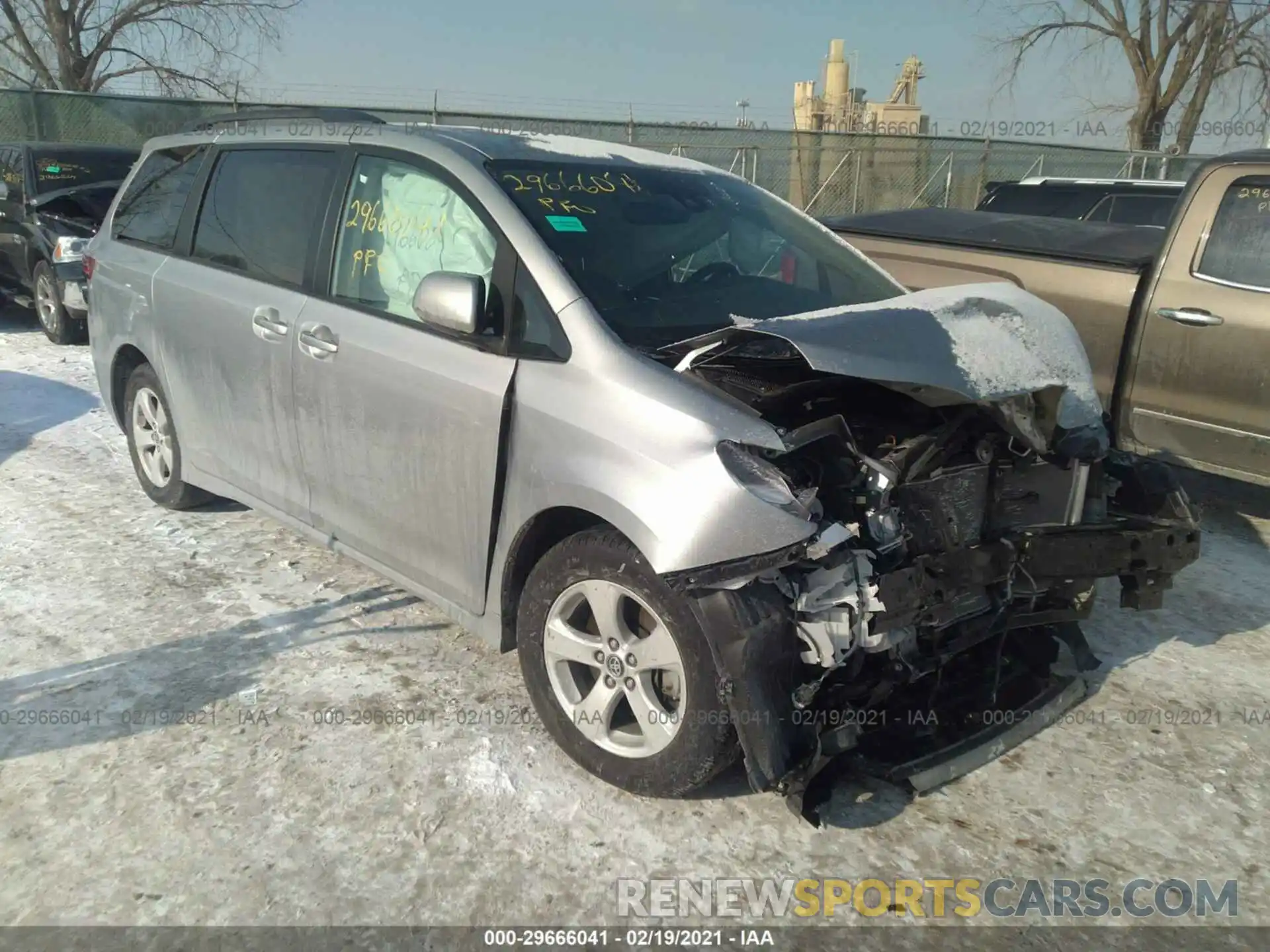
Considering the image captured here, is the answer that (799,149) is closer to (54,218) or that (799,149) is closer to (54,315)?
(54,218)

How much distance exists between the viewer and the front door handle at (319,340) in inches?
148

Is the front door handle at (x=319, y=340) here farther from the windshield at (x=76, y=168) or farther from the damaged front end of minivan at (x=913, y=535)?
→ the windshield at (x=76, y=168)

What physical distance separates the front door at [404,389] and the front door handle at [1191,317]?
3.84m

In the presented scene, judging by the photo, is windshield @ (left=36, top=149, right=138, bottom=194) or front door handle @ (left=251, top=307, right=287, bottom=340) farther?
windshield @ (left=36, top=149, right=138, bottom=194)

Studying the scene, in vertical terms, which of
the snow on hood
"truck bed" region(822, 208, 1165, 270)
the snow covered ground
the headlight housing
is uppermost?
the snow on hood

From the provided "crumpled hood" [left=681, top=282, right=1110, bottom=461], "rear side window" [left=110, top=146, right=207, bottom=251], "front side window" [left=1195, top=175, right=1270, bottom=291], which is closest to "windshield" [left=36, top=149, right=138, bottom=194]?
"rear side window" [left=110, top=146, right=207, bottom=251]

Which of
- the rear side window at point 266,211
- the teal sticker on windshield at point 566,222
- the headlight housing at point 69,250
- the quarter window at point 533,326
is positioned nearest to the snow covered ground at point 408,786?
the quarter window at point 533,326

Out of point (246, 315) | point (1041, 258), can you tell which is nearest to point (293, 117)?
point (246, 315)

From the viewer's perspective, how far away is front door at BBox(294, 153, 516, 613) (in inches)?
130

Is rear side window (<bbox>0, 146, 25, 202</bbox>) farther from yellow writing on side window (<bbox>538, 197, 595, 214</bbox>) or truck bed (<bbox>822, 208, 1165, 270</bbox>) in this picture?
yellow writing on side window (<bbox>538, 197, 595, 214</bbox>)

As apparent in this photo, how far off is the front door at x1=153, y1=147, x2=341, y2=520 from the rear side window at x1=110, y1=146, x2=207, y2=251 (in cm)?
22

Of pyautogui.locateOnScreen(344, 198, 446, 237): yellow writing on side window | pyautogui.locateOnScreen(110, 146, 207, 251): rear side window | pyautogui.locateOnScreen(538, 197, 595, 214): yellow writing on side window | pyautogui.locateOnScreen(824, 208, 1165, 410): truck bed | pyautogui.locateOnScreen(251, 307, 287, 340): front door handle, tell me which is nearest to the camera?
pyautogui.locateOnScreen(538, 197, 595, 214): yellow writing on side window

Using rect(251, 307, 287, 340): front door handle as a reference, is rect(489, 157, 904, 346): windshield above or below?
above

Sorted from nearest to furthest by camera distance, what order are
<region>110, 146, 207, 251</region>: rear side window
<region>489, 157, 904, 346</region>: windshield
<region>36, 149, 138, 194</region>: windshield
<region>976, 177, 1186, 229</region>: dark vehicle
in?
<region>489, 157, 904, 346</region>: windshield < <region>110, 146, 207, 251</region>: rear side window < <region>976, 177, 1186, 229</region>: dark vehicle < <region>36, 149, 138, 194</region>: windshield
